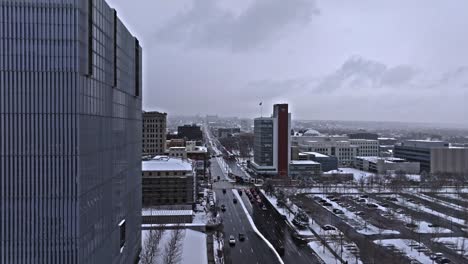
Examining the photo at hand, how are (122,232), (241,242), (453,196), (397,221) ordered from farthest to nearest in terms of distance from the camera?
(453,196), (397,221), (241,242), (122,232)

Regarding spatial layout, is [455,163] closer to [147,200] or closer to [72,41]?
[147,200]

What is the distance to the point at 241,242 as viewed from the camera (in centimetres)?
3341

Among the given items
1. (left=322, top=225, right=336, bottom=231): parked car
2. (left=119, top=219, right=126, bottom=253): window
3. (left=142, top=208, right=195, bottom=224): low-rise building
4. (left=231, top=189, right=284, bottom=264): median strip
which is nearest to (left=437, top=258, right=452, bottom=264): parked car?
(left=322, top=225, right=336, bottom=231): parked car

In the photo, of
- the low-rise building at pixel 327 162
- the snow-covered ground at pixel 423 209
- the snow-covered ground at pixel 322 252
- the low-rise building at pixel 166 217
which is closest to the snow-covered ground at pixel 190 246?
the low-rise building at pixel 166 217

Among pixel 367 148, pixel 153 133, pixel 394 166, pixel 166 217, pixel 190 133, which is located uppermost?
pixel 153 133

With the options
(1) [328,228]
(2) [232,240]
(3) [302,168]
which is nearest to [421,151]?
(3) [302,168]

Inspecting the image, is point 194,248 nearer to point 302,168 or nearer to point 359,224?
point 359,224

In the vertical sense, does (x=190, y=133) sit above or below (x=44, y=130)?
below

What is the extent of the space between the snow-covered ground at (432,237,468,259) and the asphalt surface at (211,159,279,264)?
13.1m

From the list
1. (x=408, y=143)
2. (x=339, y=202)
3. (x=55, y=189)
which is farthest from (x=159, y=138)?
(x=55, y=189)

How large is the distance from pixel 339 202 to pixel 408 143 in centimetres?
4490

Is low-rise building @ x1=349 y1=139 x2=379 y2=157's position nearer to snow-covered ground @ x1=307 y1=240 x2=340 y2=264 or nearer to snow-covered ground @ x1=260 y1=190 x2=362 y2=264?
snow-covered ground @ x1=260 y1=190 x2=362 y2=264

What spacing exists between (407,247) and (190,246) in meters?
15.8

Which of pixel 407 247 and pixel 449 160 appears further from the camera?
pixel 449 160
